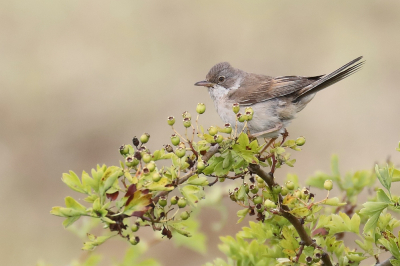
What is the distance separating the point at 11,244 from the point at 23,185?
4.37ft

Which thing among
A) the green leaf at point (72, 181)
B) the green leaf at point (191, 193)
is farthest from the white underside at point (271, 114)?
the green leaf at point (72, 181)

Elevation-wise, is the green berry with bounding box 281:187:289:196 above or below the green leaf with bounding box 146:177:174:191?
below

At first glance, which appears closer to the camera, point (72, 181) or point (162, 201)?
point (72, 181)

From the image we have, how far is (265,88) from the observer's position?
4902 millimetres

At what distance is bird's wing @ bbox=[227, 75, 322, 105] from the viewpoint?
4.59 m

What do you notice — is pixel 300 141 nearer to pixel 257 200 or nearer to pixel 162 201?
pixel 257 200

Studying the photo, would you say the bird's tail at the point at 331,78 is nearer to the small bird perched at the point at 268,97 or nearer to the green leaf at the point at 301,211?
the small bird perched at the point at 268,97

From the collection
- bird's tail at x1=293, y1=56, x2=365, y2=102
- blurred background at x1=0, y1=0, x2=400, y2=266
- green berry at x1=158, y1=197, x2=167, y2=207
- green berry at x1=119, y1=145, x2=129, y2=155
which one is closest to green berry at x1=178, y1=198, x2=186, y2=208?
green berry at x1=158, y1=197, x2=167, y2=207

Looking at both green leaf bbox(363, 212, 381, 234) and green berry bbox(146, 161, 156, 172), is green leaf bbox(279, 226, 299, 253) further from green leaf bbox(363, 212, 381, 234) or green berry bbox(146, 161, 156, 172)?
green berry bbox(146, 161, 156, 172)

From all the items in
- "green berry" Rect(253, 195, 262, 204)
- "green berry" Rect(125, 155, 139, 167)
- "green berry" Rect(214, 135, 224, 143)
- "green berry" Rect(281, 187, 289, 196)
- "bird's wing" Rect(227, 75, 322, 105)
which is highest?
"bird's wing" Rect(227, 75, 322, 105)

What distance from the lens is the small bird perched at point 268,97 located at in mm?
4508

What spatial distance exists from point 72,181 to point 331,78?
8.75 feet

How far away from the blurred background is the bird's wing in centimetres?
279

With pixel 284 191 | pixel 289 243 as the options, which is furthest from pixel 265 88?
pixel 289 243
